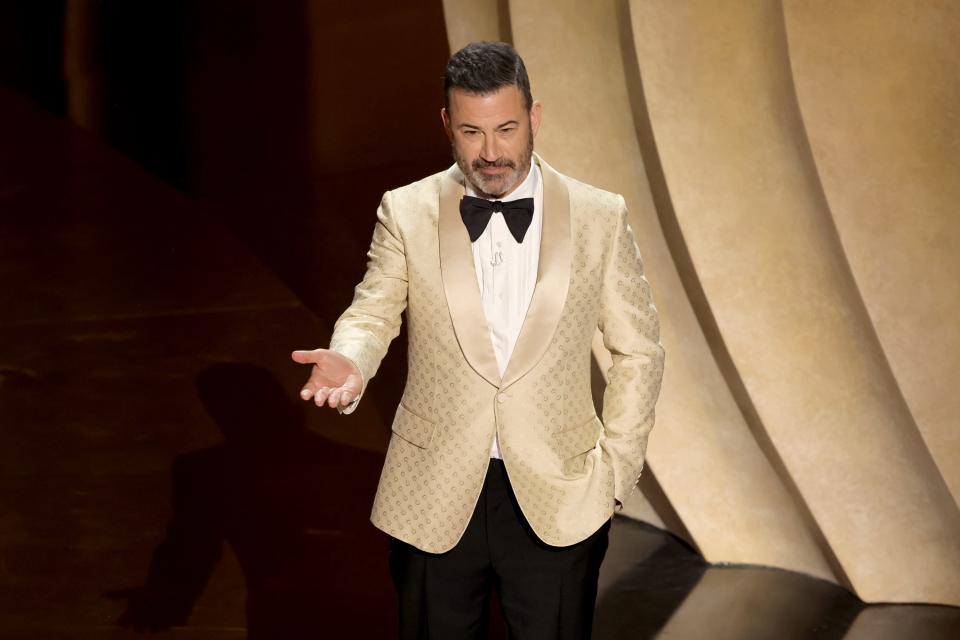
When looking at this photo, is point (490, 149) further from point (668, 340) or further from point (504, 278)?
point (668, 340)

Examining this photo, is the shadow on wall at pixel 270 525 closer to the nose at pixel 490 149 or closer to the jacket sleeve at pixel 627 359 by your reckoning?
the jacket sleeve at pixel 627 359

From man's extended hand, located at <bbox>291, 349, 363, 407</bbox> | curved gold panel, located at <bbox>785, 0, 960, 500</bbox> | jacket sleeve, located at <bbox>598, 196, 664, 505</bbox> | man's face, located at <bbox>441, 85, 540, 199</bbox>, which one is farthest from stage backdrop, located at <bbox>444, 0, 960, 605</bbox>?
man's extended hand, located at <bbox>291, 349, 363, 407</bbox>

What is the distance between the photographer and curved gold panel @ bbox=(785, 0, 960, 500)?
3.73 metres

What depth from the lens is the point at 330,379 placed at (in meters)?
2.21

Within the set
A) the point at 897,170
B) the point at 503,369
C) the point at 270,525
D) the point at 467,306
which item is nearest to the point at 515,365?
the point at 503,369

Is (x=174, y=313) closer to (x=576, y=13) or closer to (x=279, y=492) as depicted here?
(x=279, y=492)

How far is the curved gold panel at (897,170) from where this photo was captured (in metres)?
3.73

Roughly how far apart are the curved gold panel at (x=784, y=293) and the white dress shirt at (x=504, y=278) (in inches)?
78.3

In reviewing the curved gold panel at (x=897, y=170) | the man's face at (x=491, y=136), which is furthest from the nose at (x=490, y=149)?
the curved gold panel at (x=897, y=170)

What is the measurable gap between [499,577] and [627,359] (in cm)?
54

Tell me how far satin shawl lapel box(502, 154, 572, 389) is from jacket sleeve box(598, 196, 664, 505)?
0.40 feet

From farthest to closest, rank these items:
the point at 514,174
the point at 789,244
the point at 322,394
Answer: the point at 789,244 < the point at 514,174 < the point at 322,394

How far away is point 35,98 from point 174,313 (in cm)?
282

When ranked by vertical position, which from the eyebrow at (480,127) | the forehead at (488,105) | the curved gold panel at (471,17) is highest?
the forehead at (488,105)
